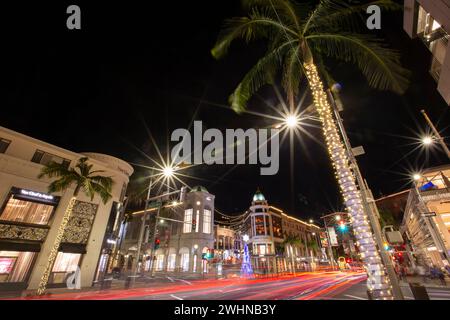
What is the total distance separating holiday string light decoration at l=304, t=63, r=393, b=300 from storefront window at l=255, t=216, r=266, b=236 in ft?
186

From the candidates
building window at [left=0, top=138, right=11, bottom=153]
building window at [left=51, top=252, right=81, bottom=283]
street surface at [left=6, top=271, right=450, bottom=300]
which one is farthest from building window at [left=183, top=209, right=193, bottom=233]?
building window at [left=0, top=138, right=11, bottom=153]

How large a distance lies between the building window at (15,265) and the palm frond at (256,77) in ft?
74.0

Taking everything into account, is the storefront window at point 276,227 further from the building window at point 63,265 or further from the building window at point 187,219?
the building window at point 63,265

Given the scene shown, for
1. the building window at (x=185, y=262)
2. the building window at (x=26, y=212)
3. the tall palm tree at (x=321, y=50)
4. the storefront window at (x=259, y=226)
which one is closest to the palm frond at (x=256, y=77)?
the tall palm tree at (x=321, y=50)

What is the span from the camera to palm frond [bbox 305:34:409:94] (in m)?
6.98

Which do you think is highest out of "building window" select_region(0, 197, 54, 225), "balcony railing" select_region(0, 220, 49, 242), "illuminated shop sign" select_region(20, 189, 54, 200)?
"illuminated shop sign" select_region(20, 189, 54, 200)

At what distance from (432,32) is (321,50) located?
8.99 m

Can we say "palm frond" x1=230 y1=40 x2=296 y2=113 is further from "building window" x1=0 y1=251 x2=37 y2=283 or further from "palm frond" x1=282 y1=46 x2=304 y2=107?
"building window" x1=0 y1=251 x2=37 y2=283

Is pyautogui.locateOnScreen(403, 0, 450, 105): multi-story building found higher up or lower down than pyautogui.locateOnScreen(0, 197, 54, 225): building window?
higher up

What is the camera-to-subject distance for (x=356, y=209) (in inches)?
234

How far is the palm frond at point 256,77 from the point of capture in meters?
8.96

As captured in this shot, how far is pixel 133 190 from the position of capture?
36.4 m
